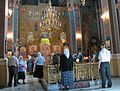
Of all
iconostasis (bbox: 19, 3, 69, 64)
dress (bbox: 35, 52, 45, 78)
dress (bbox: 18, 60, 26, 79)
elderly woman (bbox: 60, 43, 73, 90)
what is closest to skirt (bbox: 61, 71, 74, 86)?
elderly woman (bbox: 60, 43, 73, 90)

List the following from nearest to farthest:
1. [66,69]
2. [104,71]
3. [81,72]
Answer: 1. [66,69]
2. [104,71]
3. [81,72]

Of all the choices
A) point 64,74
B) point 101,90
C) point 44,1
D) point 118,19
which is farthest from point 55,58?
point 44,1

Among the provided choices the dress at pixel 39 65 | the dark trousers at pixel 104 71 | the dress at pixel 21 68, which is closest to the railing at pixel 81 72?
the dark trousers at pixel 104 71

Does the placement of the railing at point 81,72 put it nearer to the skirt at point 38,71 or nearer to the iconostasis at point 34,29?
the skirt at point 38,71

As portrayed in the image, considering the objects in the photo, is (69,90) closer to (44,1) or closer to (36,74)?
(36,74)

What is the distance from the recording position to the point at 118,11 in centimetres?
1084

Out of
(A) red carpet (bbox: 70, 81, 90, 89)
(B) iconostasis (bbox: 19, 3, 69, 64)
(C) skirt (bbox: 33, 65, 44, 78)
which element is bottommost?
(A) red carpet (bbox: 70, 81, 90, 89)

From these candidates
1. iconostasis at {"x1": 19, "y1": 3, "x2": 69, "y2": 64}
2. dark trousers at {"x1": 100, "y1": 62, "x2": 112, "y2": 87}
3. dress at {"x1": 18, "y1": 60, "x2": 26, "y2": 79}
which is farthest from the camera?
iconostasis at {"x1": 19, "y1": 3, "x2": 69, "y2": 64}

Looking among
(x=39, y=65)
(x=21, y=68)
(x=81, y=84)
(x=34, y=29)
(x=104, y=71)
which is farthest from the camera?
(x=34, y=29)

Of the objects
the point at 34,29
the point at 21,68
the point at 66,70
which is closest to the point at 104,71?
the point at 66,70

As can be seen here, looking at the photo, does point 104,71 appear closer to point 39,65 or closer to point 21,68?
point 39,65

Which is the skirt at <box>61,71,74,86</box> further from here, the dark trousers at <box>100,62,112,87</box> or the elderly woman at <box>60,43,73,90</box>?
the dark trousers at <box>100,62,112,87</box>

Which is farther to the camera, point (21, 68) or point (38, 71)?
point (21, 68)

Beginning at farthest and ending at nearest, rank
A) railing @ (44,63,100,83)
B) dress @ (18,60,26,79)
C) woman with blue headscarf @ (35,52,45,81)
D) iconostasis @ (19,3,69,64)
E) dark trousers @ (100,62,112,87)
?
iconostasis @ (19,3,69,64) → dress @ (18,60,26,79) → woman with blue headscarf @ (35,52,45,81) → railing @ (44,63,100,83) → dark trousers @ (100,62,112,87)
